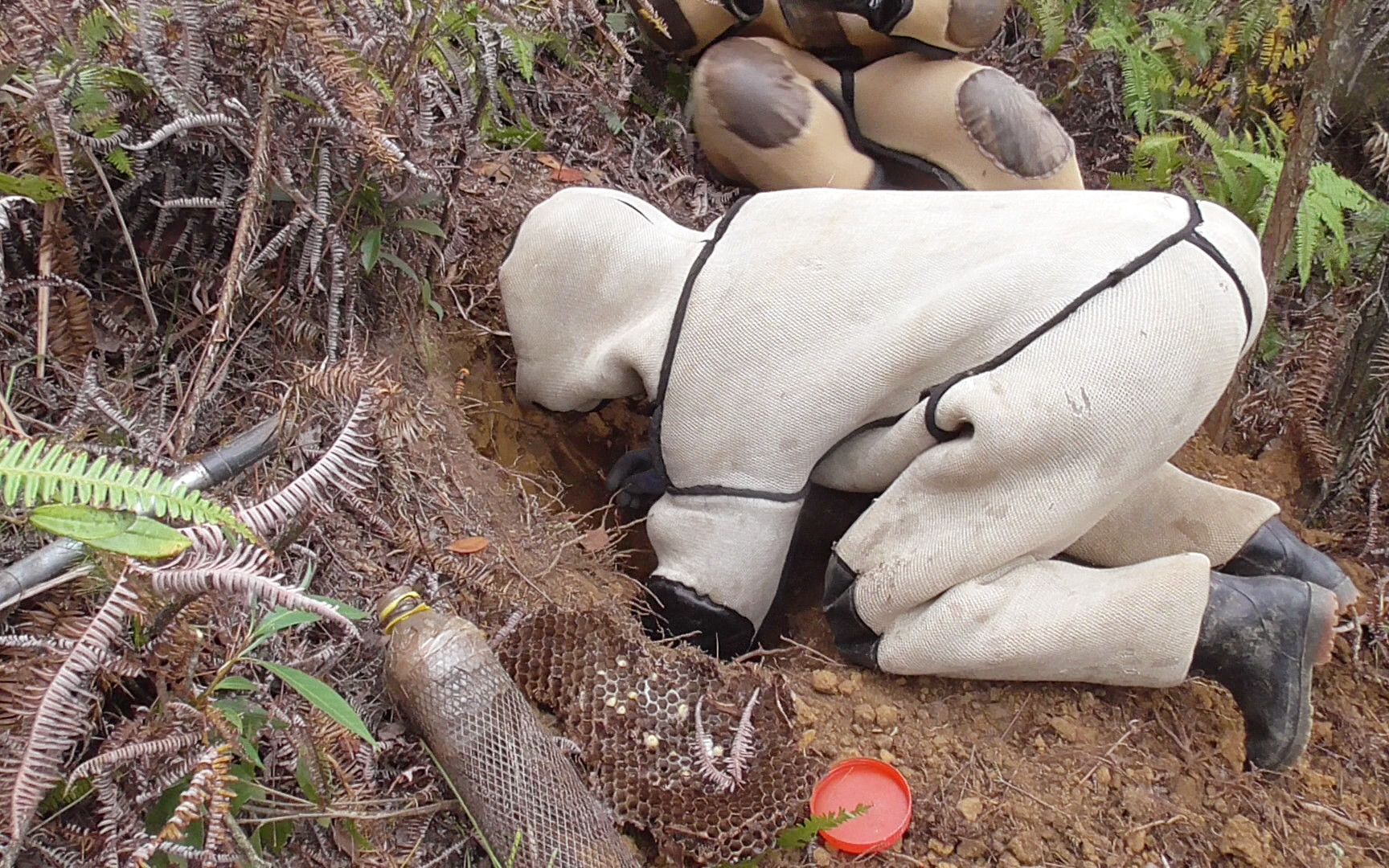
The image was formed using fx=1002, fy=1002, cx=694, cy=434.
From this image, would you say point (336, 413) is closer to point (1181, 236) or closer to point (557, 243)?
point (557, 243)

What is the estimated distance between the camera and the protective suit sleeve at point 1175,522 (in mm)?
1929

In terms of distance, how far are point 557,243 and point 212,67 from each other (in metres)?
0.64

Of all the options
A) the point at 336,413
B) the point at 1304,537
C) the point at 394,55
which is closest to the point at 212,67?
the point at 394,55

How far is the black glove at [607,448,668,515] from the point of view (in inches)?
83.6

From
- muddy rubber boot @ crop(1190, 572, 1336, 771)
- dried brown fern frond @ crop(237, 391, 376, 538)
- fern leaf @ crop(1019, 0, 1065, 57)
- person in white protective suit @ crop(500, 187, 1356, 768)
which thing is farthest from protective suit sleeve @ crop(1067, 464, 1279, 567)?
fern leaf @ crop(1019, 0, 1065, 57)

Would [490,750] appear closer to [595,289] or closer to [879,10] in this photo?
[595,289]

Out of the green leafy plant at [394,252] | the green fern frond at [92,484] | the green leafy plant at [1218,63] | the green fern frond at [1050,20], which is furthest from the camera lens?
the green fern frond at [1050,20]

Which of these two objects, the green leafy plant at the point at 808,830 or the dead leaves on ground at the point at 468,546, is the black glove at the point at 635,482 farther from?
the green leafy plant at the point at 808,830

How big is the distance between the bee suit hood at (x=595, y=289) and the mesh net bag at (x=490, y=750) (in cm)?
66

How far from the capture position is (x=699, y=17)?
2.64m

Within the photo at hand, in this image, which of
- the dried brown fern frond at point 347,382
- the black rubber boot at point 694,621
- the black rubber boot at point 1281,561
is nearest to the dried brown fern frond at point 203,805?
the dried brown fern frond at point 347,382

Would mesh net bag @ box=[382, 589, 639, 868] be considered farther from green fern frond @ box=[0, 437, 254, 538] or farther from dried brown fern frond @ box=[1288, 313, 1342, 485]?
dried brown fern frond @ box=[1288, 313, 1342, 485]

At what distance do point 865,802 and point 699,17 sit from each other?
2001 millimetres

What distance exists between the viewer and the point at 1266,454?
8.34 feet
